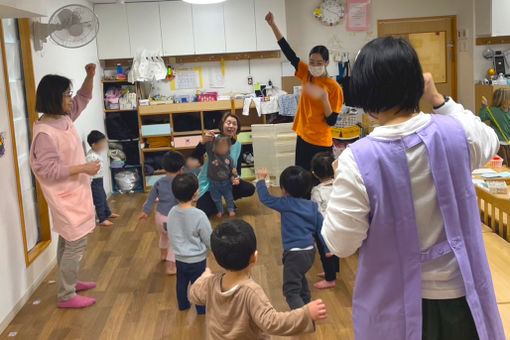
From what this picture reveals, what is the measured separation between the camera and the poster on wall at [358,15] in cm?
688

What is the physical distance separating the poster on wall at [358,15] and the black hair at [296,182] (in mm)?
4418

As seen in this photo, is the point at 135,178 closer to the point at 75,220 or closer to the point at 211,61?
the point at 211,61

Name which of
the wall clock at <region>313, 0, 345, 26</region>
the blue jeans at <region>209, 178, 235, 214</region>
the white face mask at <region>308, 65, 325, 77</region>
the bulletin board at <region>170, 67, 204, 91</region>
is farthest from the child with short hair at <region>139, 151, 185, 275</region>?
the wall clock at <region>313, 0, 345, 26</region>

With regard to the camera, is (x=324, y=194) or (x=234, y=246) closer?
(x=234, y=246)

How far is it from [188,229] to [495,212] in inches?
71.3

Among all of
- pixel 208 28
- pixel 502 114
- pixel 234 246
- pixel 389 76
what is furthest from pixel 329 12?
pixel 389 76

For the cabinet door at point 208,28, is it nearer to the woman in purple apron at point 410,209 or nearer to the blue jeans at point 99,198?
the blue jeans at point 99,198

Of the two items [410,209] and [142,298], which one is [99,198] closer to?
[142,298]

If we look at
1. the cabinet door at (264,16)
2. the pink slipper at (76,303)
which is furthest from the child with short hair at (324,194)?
the cabinet door at (264,16)

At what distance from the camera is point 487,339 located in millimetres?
1325

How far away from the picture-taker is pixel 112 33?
21.1 feet

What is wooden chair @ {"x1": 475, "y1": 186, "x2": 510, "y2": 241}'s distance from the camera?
9.78 feet

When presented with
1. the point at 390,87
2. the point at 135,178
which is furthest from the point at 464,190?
the point at 135,178

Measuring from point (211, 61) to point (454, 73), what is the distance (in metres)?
3.18
